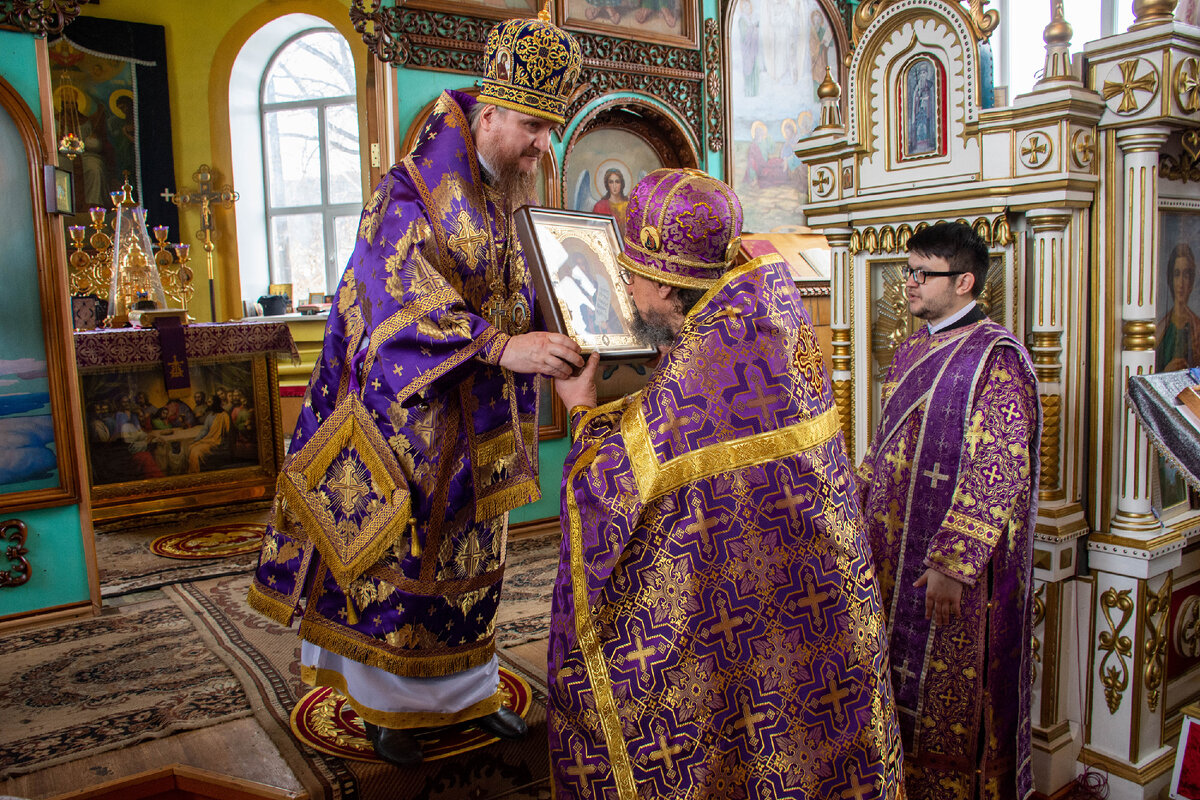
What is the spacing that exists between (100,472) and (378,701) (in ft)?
14.0

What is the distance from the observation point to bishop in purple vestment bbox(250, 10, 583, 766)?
7.38ft

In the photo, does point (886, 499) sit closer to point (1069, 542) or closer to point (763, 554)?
point (1069, 542)

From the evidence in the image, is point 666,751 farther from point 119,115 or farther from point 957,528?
point 119,115

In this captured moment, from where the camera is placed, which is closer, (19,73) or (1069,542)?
(1069,542)

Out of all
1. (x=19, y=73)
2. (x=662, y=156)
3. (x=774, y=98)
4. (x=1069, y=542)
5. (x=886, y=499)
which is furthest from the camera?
(x=774, y=98)

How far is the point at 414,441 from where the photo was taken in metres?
2.35

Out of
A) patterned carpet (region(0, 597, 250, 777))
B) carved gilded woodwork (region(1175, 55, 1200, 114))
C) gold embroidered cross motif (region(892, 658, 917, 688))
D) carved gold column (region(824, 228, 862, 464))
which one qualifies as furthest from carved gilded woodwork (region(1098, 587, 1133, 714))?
patterned carpet (region(0, 597, 250, 777))

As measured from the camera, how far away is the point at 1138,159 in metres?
2.86

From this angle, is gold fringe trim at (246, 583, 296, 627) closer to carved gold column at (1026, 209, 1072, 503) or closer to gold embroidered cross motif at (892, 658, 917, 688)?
gold embroidered cross motif at (892, 658, 917, 688)

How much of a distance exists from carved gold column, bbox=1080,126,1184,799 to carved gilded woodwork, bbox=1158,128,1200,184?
7.8 inches

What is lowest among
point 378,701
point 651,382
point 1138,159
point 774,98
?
point 378,701

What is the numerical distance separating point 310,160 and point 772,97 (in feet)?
18.6

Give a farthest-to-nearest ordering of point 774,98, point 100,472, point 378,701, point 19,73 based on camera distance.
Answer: point 774,98 → point 100,472 → point 19,73 → point 378,701

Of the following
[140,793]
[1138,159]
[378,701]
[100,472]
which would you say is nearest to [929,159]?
[1138,159]
